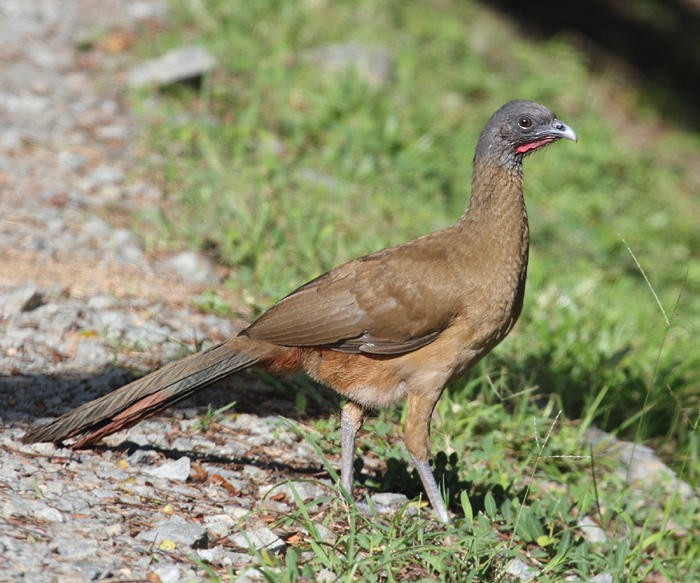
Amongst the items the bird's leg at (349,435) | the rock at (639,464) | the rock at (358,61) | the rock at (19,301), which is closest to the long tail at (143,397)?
the bird's leg at (349,435)

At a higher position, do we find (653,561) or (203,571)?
(203,571)

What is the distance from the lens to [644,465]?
5.26 metres

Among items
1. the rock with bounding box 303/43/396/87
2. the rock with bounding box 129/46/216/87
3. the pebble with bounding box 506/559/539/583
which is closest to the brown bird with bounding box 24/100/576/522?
the pebble with bounding box 506/559/539/583

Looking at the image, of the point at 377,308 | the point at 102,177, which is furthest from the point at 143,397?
the point at 102,177

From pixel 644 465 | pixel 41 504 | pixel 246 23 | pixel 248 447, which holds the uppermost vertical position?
pixel 246 23

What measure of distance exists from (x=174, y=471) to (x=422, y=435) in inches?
41.0

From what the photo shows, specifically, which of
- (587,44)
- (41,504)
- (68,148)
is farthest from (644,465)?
(587,44)

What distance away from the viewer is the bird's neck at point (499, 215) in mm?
4301

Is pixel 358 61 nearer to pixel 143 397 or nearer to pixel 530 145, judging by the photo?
pixel 530 145

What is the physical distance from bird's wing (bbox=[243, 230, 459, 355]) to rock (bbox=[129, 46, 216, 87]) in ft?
12.8

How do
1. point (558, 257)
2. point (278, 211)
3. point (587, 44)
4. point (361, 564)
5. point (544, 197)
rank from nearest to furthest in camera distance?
1. point (361, 564)
2. point (278, 211)
3. point (558, 257)
4. point (544, 197)
5. point (587, 44)

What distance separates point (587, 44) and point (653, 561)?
33.1 feet

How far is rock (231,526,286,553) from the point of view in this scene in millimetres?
3592

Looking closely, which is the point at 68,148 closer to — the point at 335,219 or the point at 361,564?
the point at 335,219
